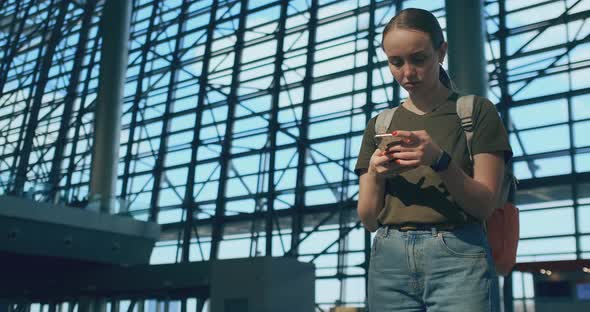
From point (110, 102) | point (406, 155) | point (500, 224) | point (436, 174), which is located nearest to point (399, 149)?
point (406, 155)

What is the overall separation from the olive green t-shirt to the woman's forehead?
0.68 feet

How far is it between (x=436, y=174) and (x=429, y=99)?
0.25m

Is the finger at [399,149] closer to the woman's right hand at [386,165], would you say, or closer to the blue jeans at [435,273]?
the woman's right hand at [386,165]

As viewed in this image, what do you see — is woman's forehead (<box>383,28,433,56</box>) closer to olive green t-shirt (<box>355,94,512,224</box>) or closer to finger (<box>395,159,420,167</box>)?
olive green t-shirt (<box>355,94,512,224</box>)

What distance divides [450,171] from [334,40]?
54.8 feet

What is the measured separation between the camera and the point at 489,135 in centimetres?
194

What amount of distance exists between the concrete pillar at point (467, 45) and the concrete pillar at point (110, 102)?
9.73 metres

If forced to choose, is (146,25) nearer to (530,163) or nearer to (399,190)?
(530,163)

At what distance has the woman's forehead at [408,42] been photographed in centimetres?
193

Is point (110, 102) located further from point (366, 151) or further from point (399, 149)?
point (399, 149)

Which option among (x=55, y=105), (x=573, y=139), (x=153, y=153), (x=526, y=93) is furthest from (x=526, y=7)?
(x=55, y=105)

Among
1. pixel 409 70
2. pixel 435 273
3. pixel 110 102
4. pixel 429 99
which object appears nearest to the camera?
pixel 435 273

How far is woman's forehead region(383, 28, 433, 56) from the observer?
1.93 meters

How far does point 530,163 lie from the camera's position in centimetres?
1466
